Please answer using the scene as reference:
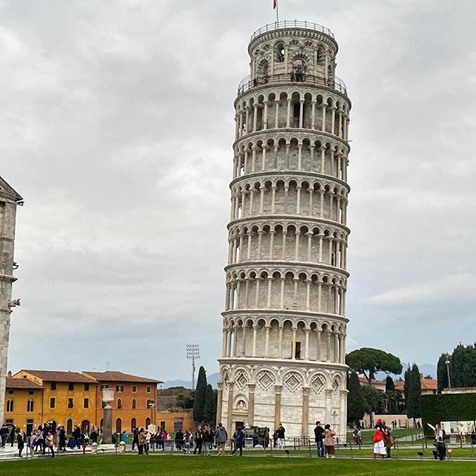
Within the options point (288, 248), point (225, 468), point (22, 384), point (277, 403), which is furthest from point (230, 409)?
point (22, 384)

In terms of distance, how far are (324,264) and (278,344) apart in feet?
23.9

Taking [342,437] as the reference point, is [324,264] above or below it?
above

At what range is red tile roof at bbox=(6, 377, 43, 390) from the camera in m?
89.9

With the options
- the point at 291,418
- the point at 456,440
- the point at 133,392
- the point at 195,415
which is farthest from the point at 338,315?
the point at 133,392

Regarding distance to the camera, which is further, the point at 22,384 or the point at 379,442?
the point at 22,384

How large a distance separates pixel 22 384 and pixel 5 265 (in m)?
45.0

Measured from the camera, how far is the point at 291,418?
58781 mm

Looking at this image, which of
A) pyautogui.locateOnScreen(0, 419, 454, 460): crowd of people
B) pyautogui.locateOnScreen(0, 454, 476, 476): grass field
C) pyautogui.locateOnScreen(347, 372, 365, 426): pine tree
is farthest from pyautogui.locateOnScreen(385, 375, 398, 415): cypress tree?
pyautogui.locateOnScreen(0, 454, 476, 476): grass field

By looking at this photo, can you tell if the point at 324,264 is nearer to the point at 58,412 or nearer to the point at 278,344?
the point at 278,344

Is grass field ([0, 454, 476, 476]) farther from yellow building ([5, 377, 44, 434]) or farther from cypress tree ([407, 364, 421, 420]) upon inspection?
cypress tree ([407, 364, 421, 420])

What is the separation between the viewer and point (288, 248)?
61.7m

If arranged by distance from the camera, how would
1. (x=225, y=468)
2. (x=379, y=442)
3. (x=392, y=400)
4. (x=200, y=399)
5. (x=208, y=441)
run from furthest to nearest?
(x=392, y=400)
(x=200, y=399)
(x=208, y=441)
(x=379, y=442)
(x=225, y=468)

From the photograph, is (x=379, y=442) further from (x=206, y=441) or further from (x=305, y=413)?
(x=305, y=413)

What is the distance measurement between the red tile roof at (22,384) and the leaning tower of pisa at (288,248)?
1444 inches
